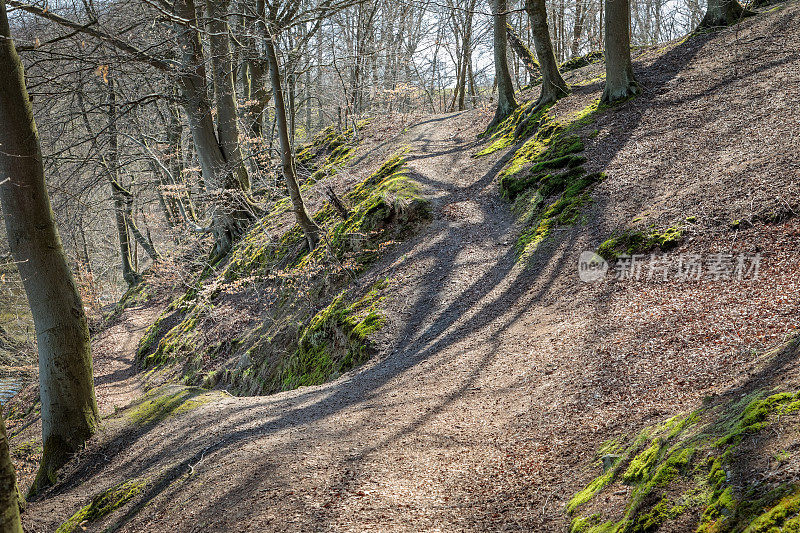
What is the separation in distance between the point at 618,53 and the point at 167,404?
1143 cm

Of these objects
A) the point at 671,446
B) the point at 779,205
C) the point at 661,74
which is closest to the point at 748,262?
the point at 779,205

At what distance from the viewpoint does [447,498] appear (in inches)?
157

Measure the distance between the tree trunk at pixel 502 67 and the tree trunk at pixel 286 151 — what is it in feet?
23.4

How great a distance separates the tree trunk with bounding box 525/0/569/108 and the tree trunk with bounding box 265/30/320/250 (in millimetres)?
6642

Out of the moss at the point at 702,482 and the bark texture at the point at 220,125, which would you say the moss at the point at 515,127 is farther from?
the moss at the point at 702,482

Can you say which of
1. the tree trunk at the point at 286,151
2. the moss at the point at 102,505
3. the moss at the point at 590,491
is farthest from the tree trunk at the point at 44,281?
the moss at the point at 590,491

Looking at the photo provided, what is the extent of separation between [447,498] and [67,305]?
6.27m

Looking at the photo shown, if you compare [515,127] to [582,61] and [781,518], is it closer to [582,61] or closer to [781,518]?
[582,61]

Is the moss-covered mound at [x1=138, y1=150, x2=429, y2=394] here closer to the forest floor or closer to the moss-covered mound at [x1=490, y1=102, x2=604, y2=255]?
the forest floor

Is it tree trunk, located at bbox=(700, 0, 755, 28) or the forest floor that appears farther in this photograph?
tree trunk, located at bbox=(700, 0, 755, 28)

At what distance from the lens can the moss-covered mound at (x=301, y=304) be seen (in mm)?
9695

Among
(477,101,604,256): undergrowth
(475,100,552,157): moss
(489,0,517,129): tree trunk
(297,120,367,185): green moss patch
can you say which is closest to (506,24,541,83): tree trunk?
(489,0,517,129): tree trunk

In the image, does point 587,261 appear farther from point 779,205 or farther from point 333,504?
point 333,504

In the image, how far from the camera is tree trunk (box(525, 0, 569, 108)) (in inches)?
492
